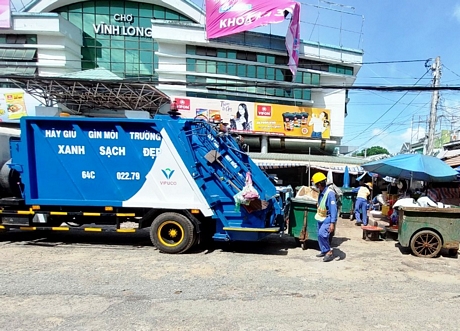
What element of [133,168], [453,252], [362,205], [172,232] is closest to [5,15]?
[133,168]

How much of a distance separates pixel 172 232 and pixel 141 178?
4.03 feet

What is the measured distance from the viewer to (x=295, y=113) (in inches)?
882

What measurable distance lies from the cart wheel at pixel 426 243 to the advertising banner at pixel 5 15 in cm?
2548

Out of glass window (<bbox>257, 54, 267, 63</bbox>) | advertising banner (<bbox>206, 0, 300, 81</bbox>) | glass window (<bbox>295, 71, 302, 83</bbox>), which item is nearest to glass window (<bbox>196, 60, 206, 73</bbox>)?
advertising banner (<bbox>206, 0, 300, 81</bbox>)

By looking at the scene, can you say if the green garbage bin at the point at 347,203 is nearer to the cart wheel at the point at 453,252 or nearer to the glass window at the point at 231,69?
the cart wheel at the point at 453,252

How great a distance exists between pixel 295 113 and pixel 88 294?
66.8 feet

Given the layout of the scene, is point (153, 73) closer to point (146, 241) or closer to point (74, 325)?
point (146, 241)

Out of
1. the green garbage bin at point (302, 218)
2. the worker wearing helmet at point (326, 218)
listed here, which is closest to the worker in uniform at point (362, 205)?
the green garbage bin at point (302, 218)

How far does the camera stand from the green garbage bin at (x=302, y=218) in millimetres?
6328

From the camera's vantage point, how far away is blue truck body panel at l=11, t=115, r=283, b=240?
584 cm

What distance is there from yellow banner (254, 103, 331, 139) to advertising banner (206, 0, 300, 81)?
4.01 metres

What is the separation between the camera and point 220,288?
4.32 meters

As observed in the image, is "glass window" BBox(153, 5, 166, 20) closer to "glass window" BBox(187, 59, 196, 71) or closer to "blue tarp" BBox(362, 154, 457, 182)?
"glass window" BBox(187, 59, 196, 71)

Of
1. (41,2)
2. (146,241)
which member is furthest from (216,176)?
(41,2)
